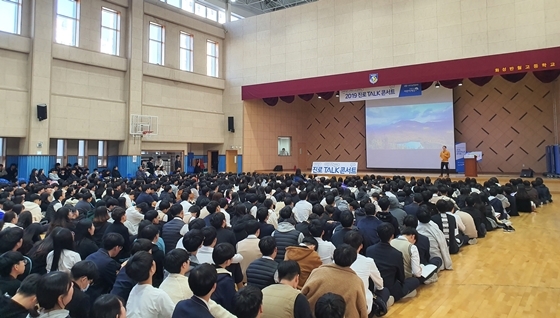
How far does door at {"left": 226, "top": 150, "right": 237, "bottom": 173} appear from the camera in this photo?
18.5 metres

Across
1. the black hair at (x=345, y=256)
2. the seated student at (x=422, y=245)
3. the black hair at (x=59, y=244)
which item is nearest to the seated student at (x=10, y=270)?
the black hair at (x=59, y=244)

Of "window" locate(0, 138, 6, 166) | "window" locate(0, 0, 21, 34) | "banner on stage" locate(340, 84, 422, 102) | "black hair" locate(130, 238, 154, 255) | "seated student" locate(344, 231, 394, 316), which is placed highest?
"window" locate(0, 0, 21, 34)

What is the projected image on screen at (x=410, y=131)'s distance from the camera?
15.1 m

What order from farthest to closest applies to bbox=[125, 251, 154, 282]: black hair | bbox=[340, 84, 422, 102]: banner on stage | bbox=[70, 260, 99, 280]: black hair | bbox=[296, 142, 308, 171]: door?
bbox=[296, 142, 308, 171]: door
bbox=[340, 84, 422, 102]: banner on stage
bbox=[70, 260, 99, 280]: black hair
bbox=[125, 251, 154, 282]: black hair

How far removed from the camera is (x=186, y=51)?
699 inches

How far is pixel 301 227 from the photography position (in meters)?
4.25

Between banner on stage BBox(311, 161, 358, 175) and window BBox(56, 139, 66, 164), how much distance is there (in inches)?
417

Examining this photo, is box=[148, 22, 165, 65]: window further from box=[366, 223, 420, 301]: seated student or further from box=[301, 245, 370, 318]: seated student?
box=[301, 245, 370, 318]: seated student

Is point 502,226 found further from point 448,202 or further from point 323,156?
point 323,156

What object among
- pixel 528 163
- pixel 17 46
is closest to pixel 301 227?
pixel 17 46

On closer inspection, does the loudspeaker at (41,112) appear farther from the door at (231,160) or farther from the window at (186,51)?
the door at (231,160)

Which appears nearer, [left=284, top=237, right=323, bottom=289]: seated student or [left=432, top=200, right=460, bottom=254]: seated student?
[left=284, top=237, right=323, bottom=289]: seated student

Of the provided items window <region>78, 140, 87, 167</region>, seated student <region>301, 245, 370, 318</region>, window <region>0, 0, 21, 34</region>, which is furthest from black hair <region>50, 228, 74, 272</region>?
window <region>78, 140, 87, 167</region>

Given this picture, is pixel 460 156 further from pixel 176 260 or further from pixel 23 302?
pixel 23 302
